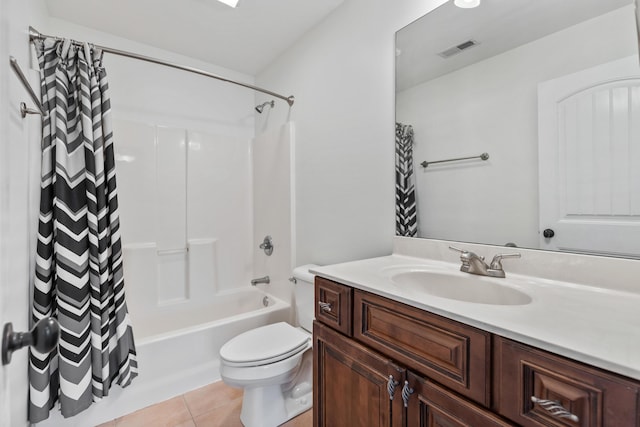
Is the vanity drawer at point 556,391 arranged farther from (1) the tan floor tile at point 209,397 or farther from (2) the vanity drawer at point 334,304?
(1) the tan floor tile at point 209,397

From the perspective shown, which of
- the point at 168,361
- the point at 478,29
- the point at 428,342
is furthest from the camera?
the point at 168,361

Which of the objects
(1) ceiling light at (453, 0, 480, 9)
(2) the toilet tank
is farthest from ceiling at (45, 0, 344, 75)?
(2) the toilet tank

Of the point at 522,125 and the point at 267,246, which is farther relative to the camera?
the point at 267,246

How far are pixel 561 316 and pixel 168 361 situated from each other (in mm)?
1957

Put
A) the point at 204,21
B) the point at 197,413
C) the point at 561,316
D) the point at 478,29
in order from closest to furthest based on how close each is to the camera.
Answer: the point at 561,316 < the point at 478,29 < the point at 197,413 < the point at 204,21

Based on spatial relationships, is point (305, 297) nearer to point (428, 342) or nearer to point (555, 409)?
point (428, 342)

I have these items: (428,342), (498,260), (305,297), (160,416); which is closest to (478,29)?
(498,260)

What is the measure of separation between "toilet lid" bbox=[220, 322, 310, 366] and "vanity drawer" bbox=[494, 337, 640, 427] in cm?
105

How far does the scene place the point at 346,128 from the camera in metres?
1.79

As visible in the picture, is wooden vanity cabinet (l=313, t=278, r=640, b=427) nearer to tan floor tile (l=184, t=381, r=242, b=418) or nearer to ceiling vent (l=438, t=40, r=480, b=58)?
tan floor tile (l=184, t=381, r=242, b=418)

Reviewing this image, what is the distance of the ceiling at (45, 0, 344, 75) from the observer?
179 centimetres

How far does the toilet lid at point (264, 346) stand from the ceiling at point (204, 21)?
1.97 metres

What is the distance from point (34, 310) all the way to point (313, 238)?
1488 mm

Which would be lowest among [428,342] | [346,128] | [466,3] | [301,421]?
[301,421]
